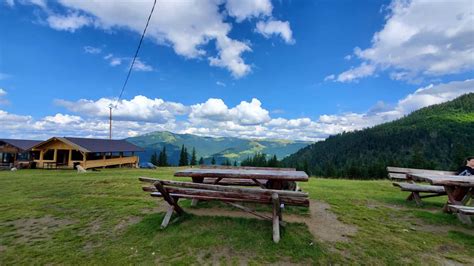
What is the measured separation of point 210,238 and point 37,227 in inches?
173

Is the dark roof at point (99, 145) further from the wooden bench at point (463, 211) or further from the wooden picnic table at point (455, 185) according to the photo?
the wooden bench at point (463, 211)

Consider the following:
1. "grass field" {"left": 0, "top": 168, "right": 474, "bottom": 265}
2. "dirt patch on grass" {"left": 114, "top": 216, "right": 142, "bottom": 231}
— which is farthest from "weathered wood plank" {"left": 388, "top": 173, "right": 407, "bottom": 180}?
"dirt patch on grass" {"left": 114, "top": 216, "right": 142, "bottom": 231}

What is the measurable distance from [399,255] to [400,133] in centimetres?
17928

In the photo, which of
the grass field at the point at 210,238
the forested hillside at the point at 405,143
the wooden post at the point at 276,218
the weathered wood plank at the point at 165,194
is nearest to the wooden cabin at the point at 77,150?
the grass field at the point at 210,238

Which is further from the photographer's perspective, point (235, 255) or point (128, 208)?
point (128, 208)

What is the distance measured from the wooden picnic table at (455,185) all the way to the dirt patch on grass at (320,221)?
2.58m

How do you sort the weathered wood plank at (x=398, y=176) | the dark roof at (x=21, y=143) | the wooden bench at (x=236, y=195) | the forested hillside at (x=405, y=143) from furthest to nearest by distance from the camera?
the forested hillside at (x=405, y=143) < the dark roof at (x=21, y=143) < the weathered wood plank at (x=398, y=176) < the wooden bench at (x=236, y=195)

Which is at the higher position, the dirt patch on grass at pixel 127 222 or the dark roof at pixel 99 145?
the dark roof at pixel 99 145

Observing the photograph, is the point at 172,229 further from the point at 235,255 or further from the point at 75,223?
the point at 75,223

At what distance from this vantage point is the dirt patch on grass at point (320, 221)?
5223mm

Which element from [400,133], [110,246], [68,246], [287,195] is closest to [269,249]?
[287,195]

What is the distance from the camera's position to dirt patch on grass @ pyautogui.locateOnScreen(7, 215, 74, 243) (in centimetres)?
530

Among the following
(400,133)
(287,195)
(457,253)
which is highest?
(400,133)

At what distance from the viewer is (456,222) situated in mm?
6277
